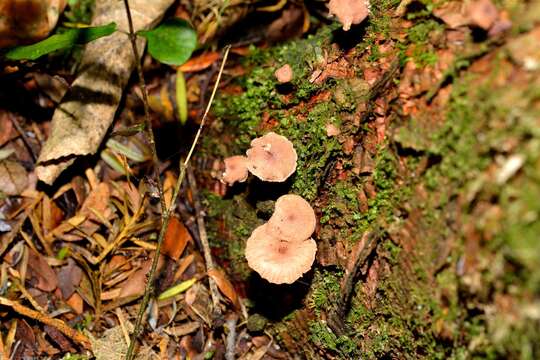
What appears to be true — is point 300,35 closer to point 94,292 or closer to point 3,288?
point 94,292

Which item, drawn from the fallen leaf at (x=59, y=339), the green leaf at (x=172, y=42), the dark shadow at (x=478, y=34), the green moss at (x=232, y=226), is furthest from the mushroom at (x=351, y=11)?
the fallen leaf at (x=59, y=339)

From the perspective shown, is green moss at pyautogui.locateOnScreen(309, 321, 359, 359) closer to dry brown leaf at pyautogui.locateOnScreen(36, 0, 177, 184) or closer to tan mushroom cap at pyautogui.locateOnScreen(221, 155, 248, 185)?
tan mushroom cap at pyautogui.locateOnScreen(221, 155, 248, 185)

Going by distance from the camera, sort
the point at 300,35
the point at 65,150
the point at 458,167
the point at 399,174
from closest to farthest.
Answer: the point at 458,167 → the point at 399,174 → the point at 65,150 → the point at 300,35

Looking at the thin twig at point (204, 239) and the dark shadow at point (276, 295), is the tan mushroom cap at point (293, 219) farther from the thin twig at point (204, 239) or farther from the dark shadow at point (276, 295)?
the thin twig at point (204, 239)

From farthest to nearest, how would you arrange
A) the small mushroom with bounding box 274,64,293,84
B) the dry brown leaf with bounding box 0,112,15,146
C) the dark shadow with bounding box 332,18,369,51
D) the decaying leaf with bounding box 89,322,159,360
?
the dry brown leaf with bounding box 0,112,15,146
the decaying leaf with bounding box 89,322,159,360
the small mushroom with bounding box 274,64,293,84
the dark shadow with bounding box 332,18,369,51

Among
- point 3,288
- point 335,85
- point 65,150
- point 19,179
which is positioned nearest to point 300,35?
point 335,85

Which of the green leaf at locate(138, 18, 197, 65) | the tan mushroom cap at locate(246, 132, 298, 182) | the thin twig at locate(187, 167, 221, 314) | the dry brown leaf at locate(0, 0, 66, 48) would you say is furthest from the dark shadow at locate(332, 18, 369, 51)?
the dry brown leaf at locate(0, 0, 66, 48)
